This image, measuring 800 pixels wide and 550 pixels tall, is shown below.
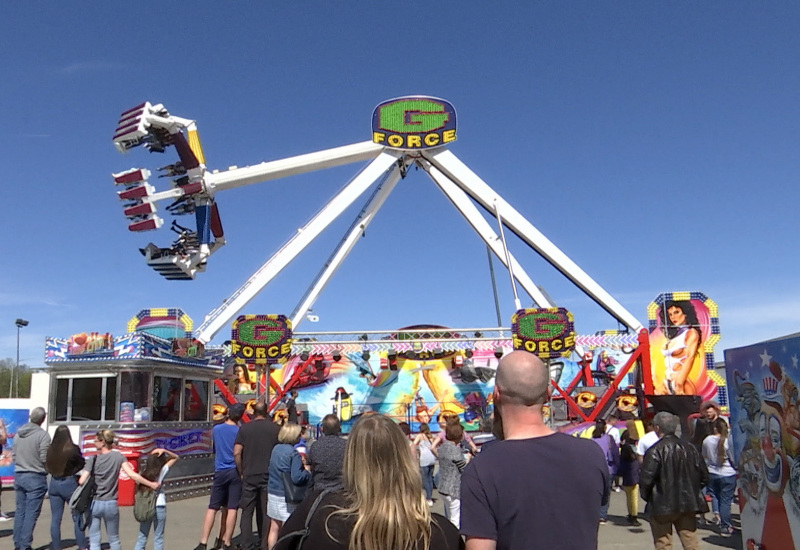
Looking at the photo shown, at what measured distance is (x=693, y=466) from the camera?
6289 millimetres

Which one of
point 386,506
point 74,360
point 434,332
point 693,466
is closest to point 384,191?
point 434,332

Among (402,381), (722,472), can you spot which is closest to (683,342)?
(402,381)

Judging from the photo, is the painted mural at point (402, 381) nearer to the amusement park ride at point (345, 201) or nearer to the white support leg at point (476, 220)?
the amusement park ride at point (345, 201)

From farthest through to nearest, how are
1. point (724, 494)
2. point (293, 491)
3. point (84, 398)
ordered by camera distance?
point (84, 398), point (724, 494), point (293, 491)

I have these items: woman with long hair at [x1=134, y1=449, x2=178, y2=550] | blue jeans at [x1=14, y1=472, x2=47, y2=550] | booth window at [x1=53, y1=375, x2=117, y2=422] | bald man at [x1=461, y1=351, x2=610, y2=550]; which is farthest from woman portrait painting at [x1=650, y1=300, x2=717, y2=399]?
bald man at [x1=461, y1=351, x2=610, y2=550]

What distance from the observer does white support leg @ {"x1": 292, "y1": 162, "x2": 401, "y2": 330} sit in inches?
1117

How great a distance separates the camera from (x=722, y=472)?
9477 mm

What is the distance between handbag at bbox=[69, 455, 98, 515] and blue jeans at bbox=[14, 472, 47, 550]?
3.32 feet

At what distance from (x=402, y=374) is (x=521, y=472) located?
22085mm

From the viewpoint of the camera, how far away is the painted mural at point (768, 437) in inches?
246

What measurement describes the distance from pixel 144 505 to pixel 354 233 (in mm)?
22333

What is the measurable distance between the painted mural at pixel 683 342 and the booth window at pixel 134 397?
684 inches

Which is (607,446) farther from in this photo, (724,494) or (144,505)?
(144,505)

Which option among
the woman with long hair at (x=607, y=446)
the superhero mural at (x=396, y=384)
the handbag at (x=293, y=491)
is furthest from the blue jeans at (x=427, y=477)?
the superhero mural at (x=396, y=384)
